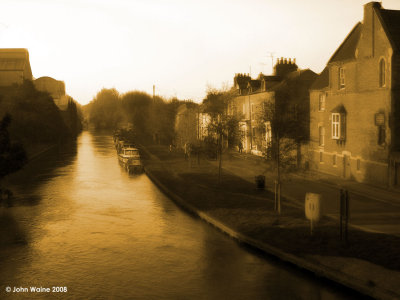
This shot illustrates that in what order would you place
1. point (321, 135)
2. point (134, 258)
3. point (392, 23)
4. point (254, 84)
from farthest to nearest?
1. point (254, 84)
2. point (321, 135)
3. point (392, 23)
4. point (134, 258)

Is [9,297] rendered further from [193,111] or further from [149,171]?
[193,111]

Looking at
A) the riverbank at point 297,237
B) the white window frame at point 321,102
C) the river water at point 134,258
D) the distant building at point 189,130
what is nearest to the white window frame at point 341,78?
the white window frame at point 321,102

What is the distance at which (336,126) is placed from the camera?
105 feet

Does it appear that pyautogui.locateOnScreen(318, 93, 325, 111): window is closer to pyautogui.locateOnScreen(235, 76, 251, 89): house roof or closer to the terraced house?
the terraced house

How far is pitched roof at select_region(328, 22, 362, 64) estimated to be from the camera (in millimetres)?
30944

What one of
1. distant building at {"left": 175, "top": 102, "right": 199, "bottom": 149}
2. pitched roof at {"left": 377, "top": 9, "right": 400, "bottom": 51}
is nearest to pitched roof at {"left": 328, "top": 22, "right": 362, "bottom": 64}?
pitched roof at {"left": 377, "top": 9, "right": 400, "bottom": 51}

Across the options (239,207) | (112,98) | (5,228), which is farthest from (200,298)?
(112,98)

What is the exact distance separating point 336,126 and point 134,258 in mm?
22088

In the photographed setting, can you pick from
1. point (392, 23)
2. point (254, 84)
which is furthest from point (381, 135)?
point (254, 84)

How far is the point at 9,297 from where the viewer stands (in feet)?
36.5

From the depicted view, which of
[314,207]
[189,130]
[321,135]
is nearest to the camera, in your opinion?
[314,207]

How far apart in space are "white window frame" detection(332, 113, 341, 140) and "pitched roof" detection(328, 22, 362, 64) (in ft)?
13.5

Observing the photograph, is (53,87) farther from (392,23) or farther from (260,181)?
(392,23)

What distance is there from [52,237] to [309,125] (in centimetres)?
2592
